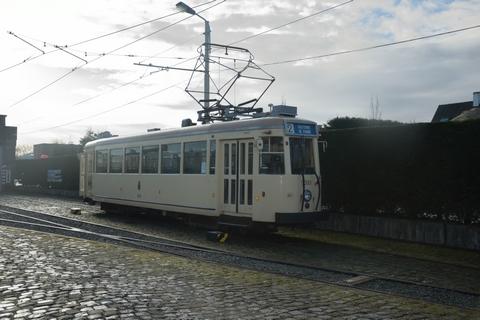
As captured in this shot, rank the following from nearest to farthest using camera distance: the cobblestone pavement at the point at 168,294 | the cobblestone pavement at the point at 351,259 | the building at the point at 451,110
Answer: the cobblestone pavement at the point at 168,294
the cobblestone pavement at the point at 351,259
the building at the point at 451,110

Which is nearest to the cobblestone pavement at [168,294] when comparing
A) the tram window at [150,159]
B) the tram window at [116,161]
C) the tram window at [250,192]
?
the tram window at [250,192]

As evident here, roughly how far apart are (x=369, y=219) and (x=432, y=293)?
6.77 m

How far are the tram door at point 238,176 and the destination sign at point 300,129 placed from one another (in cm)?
98

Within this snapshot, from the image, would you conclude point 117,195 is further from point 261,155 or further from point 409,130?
point 409,130

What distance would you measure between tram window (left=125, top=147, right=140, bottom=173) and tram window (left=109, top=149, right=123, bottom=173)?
1.81 ft

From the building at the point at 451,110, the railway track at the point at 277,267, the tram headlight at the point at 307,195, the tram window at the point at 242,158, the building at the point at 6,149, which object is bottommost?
the railway track at the point at 277,267

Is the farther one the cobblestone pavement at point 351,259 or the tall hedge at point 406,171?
the tall hedge at point 406,171

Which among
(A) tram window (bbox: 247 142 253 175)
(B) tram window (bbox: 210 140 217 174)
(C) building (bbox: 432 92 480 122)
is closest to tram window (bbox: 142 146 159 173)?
(B) tram window (bbox: 210 140 217 174)

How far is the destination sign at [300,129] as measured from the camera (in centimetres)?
1291

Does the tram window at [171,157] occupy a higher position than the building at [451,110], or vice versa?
the building at [451,110]

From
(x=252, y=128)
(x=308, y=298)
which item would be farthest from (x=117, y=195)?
(x=308, y=298)

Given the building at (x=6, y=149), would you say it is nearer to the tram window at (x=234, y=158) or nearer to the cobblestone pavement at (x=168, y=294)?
the tram window at (x=234, y=158)

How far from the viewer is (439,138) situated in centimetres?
1323

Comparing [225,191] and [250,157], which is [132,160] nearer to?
[225,191]
